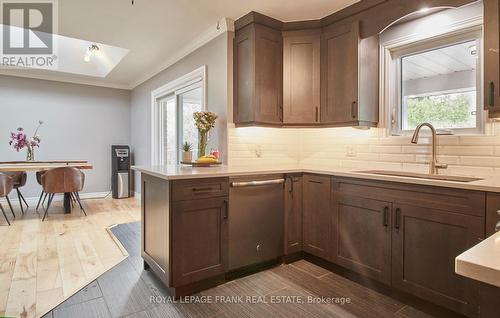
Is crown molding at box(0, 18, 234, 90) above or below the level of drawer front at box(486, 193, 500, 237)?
above

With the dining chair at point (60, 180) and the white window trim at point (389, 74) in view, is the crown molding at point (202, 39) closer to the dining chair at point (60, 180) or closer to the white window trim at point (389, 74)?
the white window trim at point (389, 74)

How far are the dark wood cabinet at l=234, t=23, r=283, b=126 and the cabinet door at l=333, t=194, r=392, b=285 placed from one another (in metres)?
1.10

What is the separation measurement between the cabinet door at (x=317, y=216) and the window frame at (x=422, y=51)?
908 millimetres

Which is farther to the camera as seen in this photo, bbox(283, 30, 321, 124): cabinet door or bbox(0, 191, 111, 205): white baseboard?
bbox(0, 191, 111, 205): white baseboard

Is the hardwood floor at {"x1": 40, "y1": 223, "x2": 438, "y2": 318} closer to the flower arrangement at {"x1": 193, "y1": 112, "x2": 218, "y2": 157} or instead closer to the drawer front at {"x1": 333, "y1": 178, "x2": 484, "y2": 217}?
the drawer front at {"x1": 333, "y1": 178, "x2": 484, "y2": 217}

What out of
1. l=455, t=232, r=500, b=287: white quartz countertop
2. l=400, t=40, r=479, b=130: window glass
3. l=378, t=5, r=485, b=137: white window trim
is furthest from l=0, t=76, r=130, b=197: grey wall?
l=455, t=232, r=500, b=287: white quartz countertop

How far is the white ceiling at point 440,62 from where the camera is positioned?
2312mm

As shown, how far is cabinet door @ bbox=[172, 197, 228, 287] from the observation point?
6.57 ft

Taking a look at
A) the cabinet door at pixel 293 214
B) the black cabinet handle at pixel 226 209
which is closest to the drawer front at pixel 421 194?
the cabinet door at pixel 293 214

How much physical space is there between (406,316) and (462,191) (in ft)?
2.85

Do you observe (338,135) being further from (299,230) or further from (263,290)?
(263,290)

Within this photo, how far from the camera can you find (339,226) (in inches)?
92.3

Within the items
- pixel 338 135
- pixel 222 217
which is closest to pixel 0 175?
pixel 222 217

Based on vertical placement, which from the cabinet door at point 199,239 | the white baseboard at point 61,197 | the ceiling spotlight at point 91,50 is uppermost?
the ceiling spotlight at point 91,50
